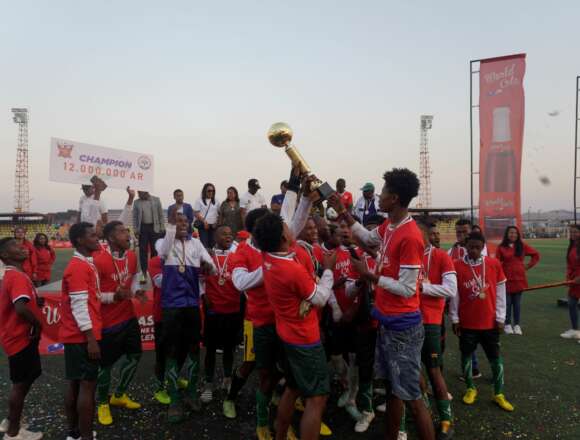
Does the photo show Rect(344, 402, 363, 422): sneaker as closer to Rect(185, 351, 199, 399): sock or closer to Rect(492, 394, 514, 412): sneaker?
Rect(492, 394, 514, 412): sneaker

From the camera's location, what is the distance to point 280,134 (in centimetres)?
363

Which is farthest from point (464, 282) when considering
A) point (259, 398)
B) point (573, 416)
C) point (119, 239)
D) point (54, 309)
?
point (54, 309)

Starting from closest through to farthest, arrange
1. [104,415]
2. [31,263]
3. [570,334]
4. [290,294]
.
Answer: [290,294] → [104,415] → [570,334] → [31,263]

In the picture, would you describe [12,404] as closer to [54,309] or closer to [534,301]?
[54,309]

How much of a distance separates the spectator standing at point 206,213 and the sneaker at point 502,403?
623 cm

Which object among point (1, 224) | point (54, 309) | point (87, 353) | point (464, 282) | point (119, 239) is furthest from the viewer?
point (1, 224)

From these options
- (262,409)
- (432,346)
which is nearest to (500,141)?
(432,346)

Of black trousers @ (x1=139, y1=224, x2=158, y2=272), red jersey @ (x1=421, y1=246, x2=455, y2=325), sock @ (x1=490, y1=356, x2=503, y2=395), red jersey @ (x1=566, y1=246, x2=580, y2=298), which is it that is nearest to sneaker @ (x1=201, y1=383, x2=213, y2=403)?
red jersey @ (x1=421, y1=246, x2=455, y2=325)

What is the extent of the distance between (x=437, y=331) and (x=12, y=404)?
14.0ft

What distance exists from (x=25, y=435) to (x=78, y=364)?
1050mm

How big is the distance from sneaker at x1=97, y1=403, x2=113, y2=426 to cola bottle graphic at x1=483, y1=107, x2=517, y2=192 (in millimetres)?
11663

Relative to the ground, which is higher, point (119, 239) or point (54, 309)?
point (119, 239)

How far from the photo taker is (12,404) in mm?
3621

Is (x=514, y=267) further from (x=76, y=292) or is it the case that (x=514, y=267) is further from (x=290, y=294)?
(x=76, y=292)
